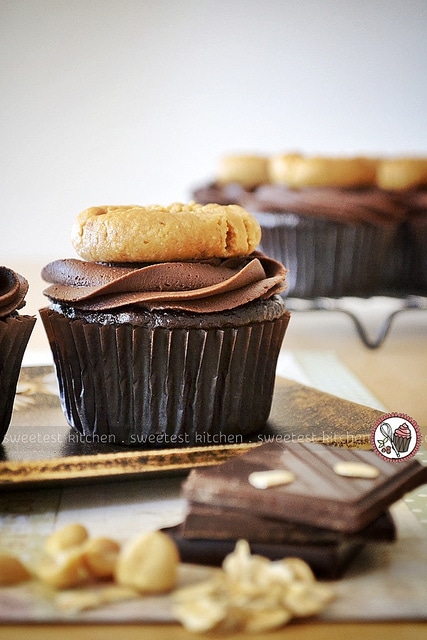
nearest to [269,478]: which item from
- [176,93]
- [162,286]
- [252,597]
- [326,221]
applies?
[252,597]

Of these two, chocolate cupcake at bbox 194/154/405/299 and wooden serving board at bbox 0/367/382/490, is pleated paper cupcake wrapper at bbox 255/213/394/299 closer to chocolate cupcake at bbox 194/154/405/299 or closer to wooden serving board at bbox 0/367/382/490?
chocolate cupcake at bbox 194/154/405/299

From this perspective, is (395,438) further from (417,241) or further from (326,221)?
(417,241)

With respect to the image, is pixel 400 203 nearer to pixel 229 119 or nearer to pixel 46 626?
pixel 46 626

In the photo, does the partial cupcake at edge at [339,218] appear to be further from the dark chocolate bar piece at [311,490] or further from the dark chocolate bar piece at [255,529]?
the dark chocolate bar piece at [255,529]

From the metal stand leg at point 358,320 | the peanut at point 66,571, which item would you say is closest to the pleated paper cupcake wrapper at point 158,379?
the peanut at point 66,571

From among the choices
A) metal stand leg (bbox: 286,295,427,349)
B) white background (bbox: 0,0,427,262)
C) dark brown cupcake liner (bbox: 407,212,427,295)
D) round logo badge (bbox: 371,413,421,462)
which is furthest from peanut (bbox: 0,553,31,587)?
white background (bbox: 0,0,427,262)

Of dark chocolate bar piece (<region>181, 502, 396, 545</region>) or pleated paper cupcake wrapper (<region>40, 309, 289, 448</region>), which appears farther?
pleated paper cupcake wrapper (<region>40, 309, 289, 448</region>)
